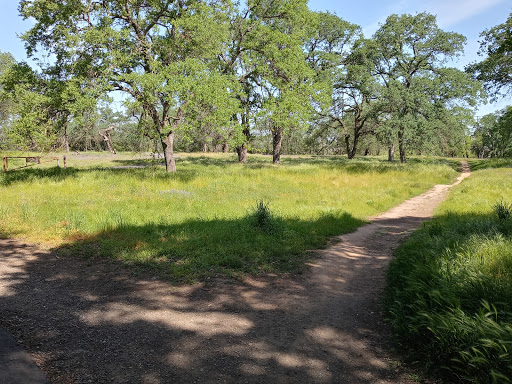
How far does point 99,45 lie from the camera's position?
1411 centimetres

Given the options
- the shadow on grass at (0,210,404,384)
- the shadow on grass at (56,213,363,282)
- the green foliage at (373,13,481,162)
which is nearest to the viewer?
the shadow on grass at (0,210,404,384)

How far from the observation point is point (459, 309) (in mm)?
2994

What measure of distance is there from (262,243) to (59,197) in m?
8.45

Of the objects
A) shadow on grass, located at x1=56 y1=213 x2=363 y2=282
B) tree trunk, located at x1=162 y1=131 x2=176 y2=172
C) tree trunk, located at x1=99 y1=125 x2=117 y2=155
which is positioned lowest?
shadow on grass, located at x1=56 y1=213 x2=363 y2=282

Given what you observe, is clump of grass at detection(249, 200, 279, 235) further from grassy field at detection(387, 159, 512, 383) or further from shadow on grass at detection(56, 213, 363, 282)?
grassy field at detection(387, 159, 512, 383)

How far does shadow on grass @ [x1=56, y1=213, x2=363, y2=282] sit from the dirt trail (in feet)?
1.40

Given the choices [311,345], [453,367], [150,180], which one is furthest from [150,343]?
[150,180]

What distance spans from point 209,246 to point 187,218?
2512 millimetres

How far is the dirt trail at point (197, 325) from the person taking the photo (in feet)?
9.66

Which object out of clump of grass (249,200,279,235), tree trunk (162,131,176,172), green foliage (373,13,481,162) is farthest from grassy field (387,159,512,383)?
green foliage (373,13,481,162)

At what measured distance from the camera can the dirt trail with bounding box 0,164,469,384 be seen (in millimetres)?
2943

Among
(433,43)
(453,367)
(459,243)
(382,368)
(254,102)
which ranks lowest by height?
(382,368)

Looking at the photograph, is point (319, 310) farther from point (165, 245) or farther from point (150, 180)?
point (150, 180)

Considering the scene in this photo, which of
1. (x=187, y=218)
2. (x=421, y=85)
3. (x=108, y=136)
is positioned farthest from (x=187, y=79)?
(x=108, y=136)
